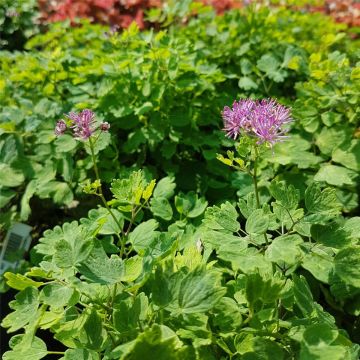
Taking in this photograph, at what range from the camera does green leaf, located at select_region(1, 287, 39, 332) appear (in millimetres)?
934

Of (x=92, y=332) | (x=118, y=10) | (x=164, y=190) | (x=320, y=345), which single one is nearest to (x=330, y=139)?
(x=164, y=190)

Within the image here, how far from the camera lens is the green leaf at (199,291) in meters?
0.81

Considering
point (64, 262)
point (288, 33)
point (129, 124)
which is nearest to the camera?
point (64, 262)

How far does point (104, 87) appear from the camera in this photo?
175cm

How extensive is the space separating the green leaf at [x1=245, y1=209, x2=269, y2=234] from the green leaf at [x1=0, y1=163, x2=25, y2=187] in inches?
40.0

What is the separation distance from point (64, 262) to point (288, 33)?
190cm

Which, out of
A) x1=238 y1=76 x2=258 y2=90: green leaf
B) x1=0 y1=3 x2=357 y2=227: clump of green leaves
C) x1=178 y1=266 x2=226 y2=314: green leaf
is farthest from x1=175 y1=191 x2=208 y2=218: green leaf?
x1=238 y1=76 x2=258 y2=90: green leaf

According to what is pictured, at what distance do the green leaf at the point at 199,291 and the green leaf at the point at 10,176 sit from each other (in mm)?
1020

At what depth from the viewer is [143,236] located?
3.68 feet

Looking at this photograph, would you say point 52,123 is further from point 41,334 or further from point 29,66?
point 41,334

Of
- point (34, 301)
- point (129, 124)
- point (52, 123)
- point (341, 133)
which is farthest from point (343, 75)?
point (34, 301)

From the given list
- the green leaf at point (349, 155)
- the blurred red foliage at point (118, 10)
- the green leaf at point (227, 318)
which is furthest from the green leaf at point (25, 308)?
the blurred red foliage at point (118, 10)

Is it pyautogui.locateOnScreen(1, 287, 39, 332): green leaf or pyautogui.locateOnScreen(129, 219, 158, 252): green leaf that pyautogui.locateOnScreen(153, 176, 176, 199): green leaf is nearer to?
pyautogui.locateOnScreen(129, 219, 158, 252): green leaf

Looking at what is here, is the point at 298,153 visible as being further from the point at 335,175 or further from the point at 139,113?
the point at 139,113
